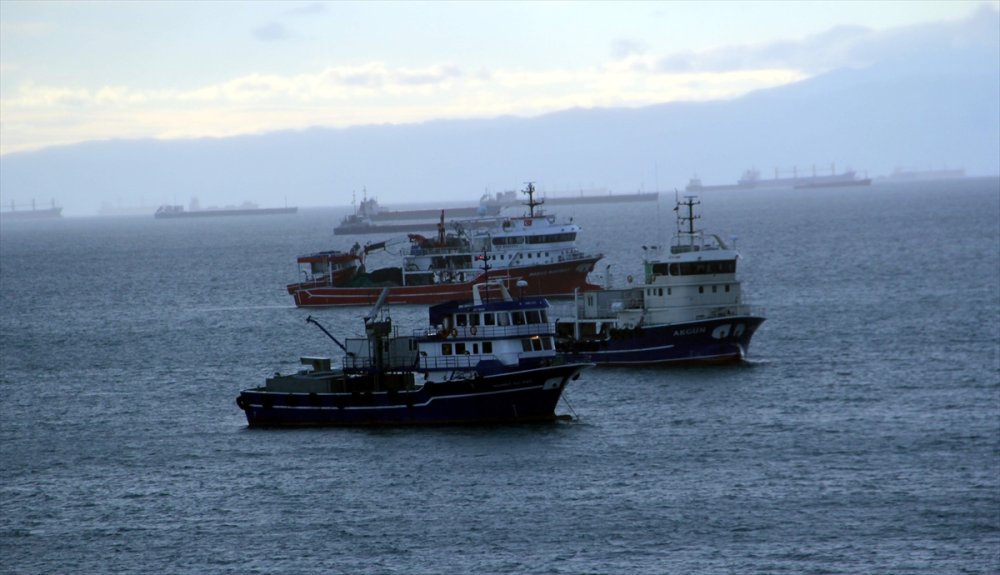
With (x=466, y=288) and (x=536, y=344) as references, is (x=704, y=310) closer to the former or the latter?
(x=536, y=344)

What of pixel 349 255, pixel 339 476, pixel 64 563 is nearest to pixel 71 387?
pixel 339 476

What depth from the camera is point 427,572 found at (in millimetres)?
39938

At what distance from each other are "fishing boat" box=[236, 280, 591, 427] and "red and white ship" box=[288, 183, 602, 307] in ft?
188

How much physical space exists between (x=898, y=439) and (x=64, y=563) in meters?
30.5

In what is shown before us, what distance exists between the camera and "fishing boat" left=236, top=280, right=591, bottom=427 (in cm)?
5931

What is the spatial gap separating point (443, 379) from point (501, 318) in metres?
3.52

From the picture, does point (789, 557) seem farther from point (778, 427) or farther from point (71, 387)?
point (71, 387)

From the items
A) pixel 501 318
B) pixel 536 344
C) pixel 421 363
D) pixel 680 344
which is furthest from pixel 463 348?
pixel 680 344

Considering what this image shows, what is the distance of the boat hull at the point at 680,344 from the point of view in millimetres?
75188

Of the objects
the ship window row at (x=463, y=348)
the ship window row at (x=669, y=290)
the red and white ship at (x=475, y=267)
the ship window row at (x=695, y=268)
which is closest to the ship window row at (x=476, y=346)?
the ship window row at (x=463, y=348)

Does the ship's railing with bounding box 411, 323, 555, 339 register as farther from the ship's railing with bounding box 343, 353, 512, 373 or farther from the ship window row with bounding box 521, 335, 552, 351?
the ship's railing with bounding box 343, 353, 512, 373

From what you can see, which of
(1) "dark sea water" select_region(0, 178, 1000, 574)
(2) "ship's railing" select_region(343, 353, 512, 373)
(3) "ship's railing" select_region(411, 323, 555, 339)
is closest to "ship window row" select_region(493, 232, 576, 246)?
(1) "dark sea water" select_region(0, 178, 1000, 574)

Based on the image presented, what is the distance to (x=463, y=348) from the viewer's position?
6053cm

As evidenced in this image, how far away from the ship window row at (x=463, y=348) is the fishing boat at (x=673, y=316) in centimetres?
1563
